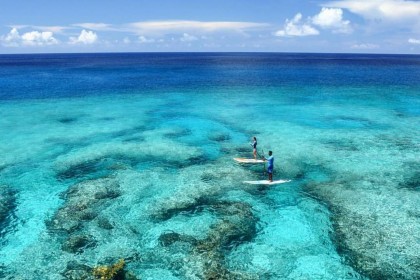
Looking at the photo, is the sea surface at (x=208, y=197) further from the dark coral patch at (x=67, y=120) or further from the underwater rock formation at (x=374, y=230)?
the dark coral patch at (x=67, y=120)

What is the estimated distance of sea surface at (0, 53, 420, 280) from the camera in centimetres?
1789

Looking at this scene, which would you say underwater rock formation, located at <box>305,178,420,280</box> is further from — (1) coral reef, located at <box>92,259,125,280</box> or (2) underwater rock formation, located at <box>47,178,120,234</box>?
(2) underwater rock formation, located at <box>47,178,120,234</box>

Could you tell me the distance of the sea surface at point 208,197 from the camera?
1789 centimetres

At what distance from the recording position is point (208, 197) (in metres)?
24.4

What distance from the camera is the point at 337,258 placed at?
18.1 metres

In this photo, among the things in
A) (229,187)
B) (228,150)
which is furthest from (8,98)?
(229,187)

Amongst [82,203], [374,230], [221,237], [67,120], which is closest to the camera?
[221,237]

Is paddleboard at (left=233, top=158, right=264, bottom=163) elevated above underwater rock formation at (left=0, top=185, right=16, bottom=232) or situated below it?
above

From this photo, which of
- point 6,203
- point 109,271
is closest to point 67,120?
point 6,203

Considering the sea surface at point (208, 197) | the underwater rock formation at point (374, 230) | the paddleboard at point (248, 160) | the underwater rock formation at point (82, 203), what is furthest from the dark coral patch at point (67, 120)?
the underwater rock formation at point (374, 230)

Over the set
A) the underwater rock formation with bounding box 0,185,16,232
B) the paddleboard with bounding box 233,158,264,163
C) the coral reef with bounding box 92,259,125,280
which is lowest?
the coral reef with bounding box 92,259,125,280

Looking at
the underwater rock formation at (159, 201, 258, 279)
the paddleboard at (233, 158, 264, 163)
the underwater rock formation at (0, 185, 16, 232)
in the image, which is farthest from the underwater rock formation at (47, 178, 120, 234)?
the paddleboard at (233, 158, 264, 163)

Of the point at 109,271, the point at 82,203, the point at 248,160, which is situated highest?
the point at 248,160

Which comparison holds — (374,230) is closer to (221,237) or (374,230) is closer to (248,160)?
(221,237)
